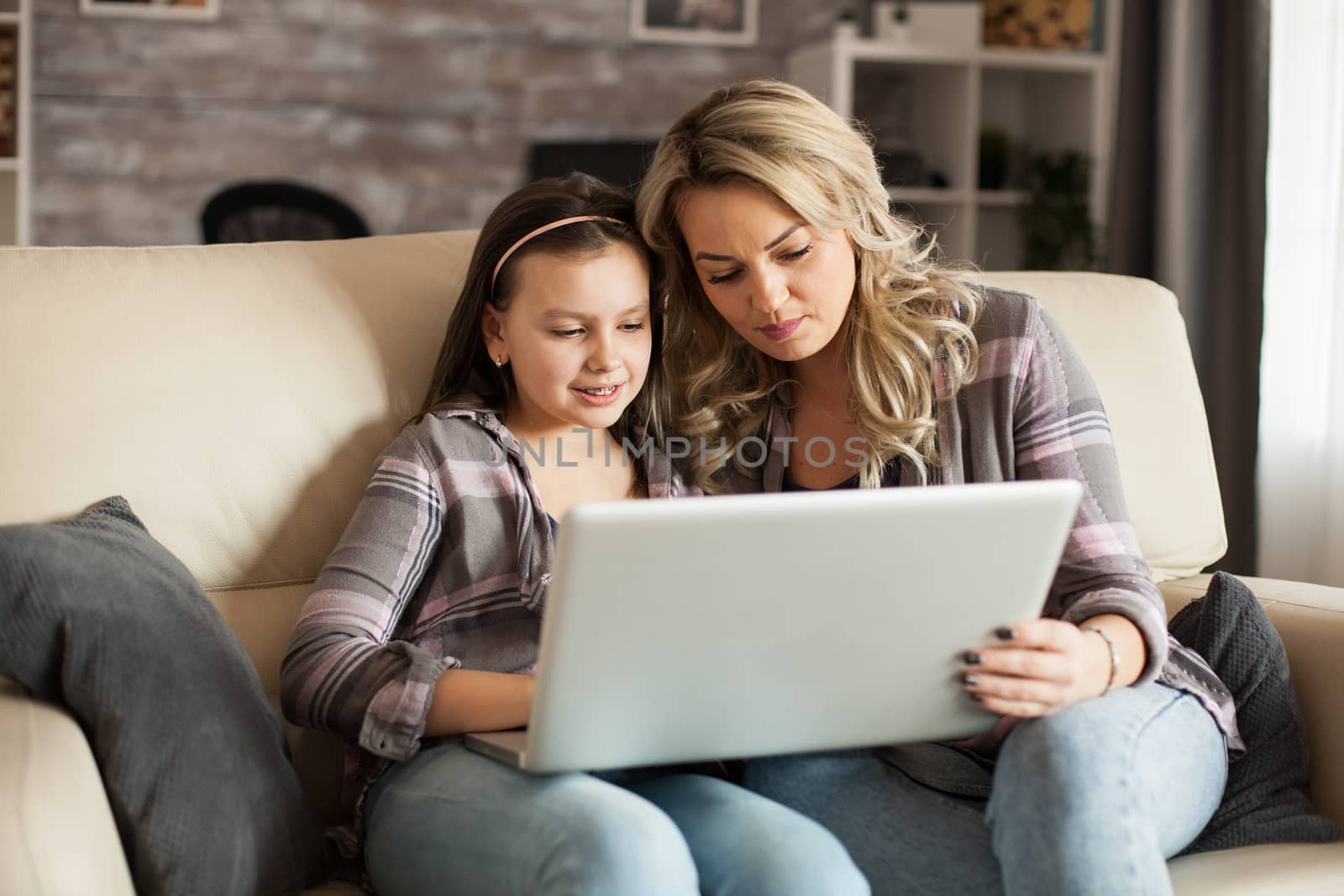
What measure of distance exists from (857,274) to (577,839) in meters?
0.74

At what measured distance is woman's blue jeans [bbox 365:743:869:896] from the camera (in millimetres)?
1013

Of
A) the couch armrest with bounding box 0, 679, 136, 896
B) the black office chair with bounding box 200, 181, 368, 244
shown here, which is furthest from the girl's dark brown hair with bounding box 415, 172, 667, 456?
the black office chair with bounding box 200, 181, 368, 244

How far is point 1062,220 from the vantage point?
13.0ft

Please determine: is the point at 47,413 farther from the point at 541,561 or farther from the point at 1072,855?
the point at 1072,855

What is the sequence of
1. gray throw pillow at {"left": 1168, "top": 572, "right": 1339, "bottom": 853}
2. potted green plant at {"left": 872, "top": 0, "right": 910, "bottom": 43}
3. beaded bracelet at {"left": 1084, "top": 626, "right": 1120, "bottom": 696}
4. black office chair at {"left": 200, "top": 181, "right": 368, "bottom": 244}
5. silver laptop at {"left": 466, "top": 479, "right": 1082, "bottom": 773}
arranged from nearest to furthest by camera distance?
silver laptop at {"left": 466, "top": 479, "right": 1082, "bottom": 773} → beaded bracelet at {"left": 1084, "top": 626, "right": 1120, "bottom": 696} → gray throw pillow at {"left": 1168, "top": 572, "right": 1339, "bottom": 853} → black office chair at {"left": 200, "top": 181, "right": 368, "bottom": 244} → potted green plant at {"left": 872, "top": 0, "right": 910, "bottom": 43}

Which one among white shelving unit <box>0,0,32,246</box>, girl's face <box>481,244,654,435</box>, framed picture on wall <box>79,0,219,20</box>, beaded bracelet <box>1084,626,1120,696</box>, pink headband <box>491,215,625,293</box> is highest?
framed picture on wall <box>79,0,219,20</box>

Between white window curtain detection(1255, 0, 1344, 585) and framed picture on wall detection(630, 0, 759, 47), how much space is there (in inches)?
71.2

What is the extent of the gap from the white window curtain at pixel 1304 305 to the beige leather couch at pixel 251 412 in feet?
4.31

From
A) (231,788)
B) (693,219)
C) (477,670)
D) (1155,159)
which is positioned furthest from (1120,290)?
(1155,159)

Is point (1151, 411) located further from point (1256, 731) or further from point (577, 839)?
point (577, 839)

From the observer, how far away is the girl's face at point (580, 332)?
1409 millimetres

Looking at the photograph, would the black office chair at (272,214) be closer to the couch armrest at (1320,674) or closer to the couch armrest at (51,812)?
the couch armrest at (51,812)

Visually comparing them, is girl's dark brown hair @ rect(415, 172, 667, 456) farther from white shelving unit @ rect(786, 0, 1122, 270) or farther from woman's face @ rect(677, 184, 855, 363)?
white shelving unit @ rect(786, 0, 1122, 270)

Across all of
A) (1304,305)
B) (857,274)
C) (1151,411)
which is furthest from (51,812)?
(1304,305)
